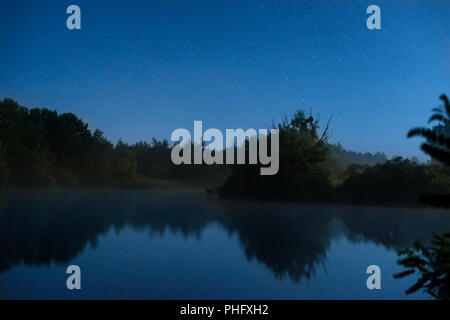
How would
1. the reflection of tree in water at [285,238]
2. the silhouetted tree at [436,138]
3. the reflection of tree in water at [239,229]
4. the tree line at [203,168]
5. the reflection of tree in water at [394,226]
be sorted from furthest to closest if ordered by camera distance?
1. the tree line at [203,168]
2. the reflection of tree in water at [394,226]
3. the reflection of tree in water at [239,229]
4. the reflection of tree in water at [285,238]
5. the silhouetted tree at [436,138]

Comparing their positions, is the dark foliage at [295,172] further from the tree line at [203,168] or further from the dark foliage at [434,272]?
the dark foliage at [434,272]

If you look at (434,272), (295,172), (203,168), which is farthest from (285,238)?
(203,168)

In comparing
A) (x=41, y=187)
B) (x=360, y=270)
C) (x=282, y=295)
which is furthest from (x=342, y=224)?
(x=41, y=187)

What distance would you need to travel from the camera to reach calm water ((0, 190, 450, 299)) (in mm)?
4270

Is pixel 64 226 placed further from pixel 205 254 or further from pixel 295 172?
pixel 295 172

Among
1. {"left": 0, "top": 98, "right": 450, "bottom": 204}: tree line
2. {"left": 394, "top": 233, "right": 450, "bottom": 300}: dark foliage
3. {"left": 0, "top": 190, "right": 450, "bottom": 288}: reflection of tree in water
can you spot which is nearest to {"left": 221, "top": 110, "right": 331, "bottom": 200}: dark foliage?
{"left": 0, "top": 98, "right": 450, "bottom": 204}: tree line

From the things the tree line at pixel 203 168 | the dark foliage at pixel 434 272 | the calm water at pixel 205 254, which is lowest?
the calm water at pixel 205 254

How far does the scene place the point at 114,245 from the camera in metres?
6.93

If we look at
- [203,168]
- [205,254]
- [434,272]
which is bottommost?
[205,254]

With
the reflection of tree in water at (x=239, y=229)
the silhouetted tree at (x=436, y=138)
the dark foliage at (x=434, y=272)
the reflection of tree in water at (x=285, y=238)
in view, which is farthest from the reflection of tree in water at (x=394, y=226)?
the silhouetted tree at (x=436, y=138)

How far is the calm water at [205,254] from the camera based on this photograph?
168 inches

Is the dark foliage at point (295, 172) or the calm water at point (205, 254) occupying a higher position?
the dark foliage at point (295, 172)

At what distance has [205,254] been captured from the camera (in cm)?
621

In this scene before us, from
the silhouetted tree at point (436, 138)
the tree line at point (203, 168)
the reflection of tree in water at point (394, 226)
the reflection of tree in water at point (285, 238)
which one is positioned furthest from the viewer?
the tree line at point (203, 168)
